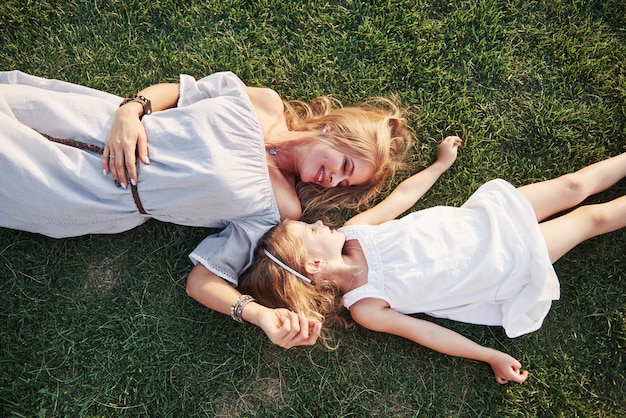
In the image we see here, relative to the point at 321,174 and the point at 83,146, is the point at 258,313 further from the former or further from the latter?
the point at 83,146

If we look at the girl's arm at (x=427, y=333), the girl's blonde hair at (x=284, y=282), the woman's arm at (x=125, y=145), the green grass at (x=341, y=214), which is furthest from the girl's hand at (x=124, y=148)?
the girl's arm at (x=427, y=333)

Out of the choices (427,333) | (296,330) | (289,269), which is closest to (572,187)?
(427,333)

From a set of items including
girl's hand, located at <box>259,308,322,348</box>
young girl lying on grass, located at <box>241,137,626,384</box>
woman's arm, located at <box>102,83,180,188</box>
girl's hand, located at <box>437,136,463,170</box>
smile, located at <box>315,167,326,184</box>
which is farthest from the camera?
girl's hand, located at <box>437,136,463,170</box>

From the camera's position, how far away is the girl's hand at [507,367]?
302 cm

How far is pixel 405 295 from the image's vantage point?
114 inches

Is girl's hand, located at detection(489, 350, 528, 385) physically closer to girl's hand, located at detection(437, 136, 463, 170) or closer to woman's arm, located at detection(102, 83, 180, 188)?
girl's hand, located at detection(437, 136, 463, 170)

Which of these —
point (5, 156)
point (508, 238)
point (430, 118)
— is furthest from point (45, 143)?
point (508, 238)

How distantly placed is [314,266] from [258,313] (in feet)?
1.37

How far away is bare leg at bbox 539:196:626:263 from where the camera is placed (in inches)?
120

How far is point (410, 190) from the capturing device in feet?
10.7

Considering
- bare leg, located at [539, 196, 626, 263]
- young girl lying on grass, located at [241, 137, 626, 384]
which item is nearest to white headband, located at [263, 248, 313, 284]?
young girl lying on grass, located at [241, 137, 626, 384]

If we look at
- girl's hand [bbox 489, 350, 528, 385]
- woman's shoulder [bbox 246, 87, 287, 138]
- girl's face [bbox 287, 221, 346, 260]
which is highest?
woman's shoulder [bbox 246, 87, 287, 138]

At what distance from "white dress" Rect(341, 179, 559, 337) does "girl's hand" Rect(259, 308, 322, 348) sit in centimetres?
37

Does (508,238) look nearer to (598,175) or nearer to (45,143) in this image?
(598,175)
